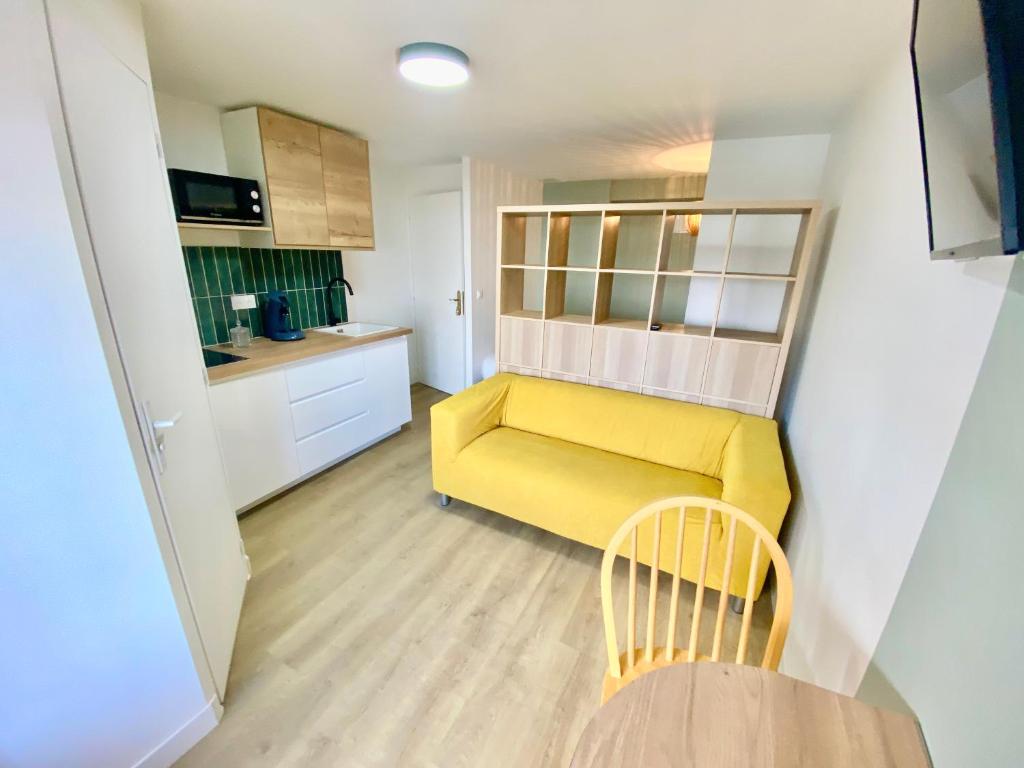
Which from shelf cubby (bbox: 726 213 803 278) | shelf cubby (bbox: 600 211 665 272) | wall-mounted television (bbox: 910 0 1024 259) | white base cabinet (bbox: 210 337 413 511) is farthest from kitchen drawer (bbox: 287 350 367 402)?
shelf cubby (bbox: 600 211 665 272)

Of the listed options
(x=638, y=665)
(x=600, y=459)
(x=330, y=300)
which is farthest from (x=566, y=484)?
(x=330, y=300)

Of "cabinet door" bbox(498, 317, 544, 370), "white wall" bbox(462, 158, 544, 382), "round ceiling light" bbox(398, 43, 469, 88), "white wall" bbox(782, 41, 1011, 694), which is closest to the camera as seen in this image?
"white wall" bbox(782, 41, 1011, 694)

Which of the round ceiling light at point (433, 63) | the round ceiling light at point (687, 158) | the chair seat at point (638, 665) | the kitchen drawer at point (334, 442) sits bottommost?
the kitchen drawer at point (334, 442)

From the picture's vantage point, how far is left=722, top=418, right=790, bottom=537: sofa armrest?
1.50m

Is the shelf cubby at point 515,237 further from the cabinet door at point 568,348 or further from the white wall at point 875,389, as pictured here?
the white wall at point 875,389

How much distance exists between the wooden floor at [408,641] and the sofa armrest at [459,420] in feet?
1.30

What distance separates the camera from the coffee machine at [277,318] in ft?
8.37

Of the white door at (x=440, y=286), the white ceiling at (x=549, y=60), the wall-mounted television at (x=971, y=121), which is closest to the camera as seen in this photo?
the wall-mounted television at (x=971, y=121)

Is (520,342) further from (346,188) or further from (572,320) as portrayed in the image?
(346,188)

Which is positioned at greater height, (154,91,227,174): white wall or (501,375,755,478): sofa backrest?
(154,91,227,174): white wall

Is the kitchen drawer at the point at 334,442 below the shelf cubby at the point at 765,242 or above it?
below

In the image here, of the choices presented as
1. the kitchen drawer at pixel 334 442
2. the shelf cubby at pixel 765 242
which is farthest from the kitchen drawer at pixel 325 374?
the shelf cubby at pixel 765 242

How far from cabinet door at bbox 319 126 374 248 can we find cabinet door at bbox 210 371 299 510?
107cm

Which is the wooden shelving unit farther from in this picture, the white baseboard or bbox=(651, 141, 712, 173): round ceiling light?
the white baseboard
